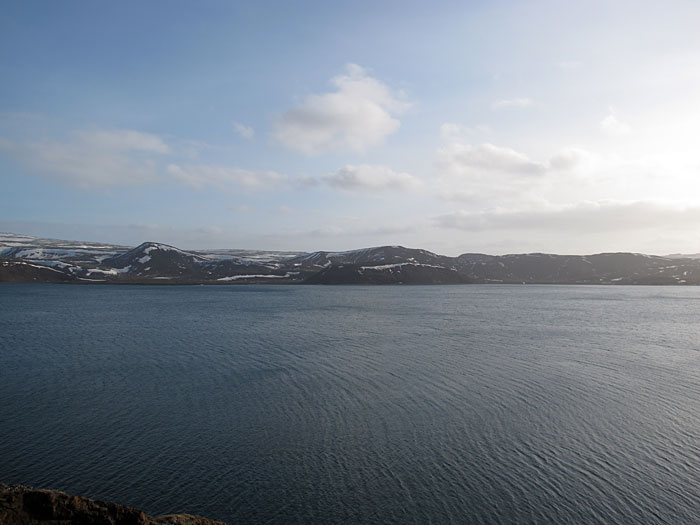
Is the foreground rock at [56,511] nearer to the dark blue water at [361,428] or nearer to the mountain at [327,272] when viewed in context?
the dark blue water at [361,428]

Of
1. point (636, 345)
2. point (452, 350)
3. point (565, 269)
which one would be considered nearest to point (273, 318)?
point (452, 350)

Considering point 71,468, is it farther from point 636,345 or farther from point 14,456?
point 636,345

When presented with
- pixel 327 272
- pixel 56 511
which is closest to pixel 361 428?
pixel 56 511

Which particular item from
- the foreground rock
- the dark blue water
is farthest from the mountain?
the foreground rock

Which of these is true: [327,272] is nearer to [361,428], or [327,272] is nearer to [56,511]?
[361,428]

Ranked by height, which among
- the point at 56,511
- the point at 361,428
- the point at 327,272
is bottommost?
the point at 361,428

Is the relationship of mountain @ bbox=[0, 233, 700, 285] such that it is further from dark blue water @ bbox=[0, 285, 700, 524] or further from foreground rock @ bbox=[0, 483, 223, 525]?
foreground rock @ bbox=[0, 483, 223, 525]

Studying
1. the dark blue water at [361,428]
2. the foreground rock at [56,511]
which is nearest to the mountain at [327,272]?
the dark blue water at [361,428]

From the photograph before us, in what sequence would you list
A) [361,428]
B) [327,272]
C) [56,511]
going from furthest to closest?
1. [327,272]
2. [361,428]
3. [56,511]
